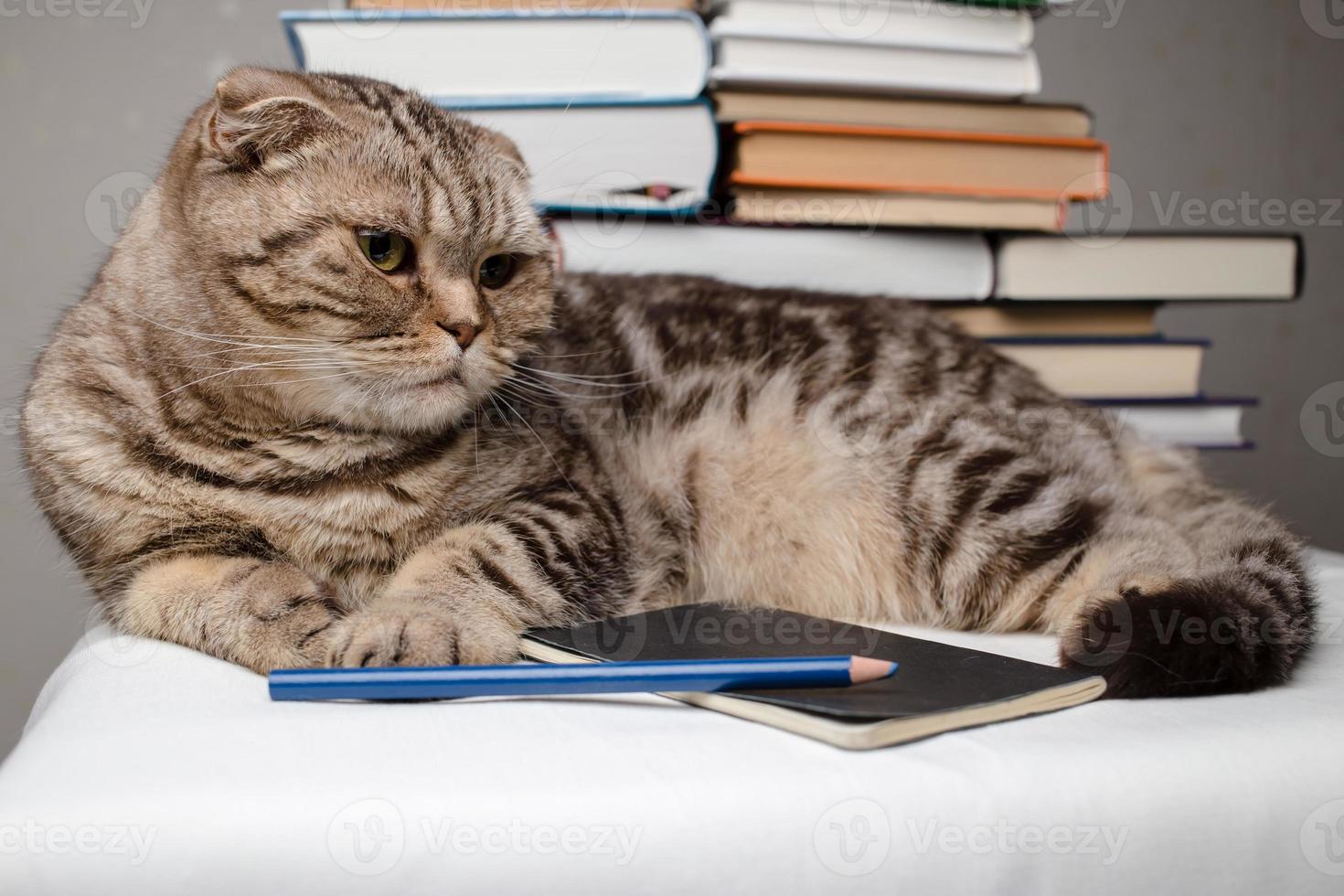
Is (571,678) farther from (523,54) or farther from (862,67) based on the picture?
(862,67)

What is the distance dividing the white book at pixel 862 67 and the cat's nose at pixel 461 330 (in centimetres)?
66

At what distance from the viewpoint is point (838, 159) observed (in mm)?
1475

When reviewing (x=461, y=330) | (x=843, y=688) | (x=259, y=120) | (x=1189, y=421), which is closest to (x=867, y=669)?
(x=843, y=688)

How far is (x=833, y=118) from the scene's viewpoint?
1.50 metres

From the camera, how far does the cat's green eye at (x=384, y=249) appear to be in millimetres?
Answer: 948

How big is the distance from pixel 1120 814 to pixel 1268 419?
1.80 meters

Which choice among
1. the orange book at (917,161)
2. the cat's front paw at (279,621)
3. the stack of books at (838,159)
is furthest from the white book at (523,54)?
the cat's front paw at (279,621)

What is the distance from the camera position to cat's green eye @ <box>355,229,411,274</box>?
948 mm

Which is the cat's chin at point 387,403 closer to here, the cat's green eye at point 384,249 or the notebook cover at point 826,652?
the cat's green eye at point 384,249

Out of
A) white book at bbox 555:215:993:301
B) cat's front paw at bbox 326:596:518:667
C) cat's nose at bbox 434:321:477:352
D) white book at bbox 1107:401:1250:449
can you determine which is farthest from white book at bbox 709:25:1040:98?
cat's front paw at bbox 326:596:518:667

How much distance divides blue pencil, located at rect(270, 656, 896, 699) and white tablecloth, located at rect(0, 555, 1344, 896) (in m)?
0.02

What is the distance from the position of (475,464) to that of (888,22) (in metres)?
0.91

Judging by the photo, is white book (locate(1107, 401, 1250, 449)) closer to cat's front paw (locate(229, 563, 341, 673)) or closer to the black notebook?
the black notebook

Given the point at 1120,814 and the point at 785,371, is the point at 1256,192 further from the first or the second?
the point at 1120,814
